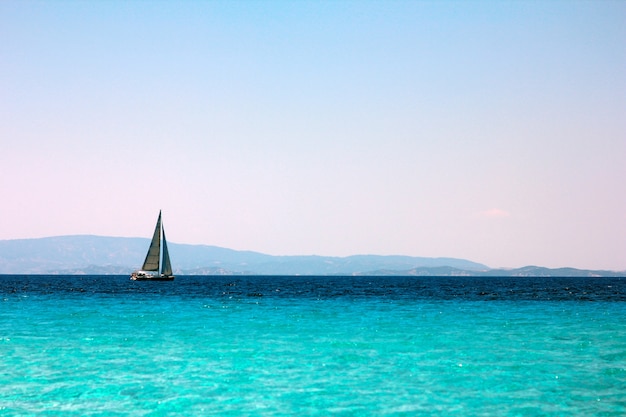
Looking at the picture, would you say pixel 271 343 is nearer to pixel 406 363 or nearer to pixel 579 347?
pixel 406 363

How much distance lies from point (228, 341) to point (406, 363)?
39.6ft

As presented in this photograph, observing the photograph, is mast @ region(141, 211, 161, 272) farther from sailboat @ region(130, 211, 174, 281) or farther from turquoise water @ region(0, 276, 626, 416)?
turquoise water @ region(0, 276, 626, 416)

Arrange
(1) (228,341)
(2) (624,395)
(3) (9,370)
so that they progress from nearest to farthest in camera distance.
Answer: (2) (624,395)
(3) (9,370)
(1) (228,341)

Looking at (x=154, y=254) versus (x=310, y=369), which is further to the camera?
(x=154, y=254)

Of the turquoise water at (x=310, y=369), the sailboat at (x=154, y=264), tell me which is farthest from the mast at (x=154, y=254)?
the turquoise water at (x=310, y=369)

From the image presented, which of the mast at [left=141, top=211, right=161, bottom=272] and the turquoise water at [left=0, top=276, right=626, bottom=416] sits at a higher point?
the mast at [left=141, top=211, right=161, bottom=272]

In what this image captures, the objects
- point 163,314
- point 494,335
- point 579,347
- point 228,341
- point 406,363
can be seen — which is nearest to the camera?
point 406,363

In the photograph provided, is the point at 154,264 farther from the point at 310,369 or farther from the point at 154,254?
the point at 310,369

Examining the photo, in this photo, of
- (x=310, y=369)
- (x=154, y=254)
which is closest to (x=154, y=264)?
(x=154, y=254)

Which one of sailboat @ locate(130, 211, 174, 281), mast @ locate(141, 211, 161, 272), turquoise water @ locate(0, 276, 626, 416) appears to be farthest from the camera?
sailboat @ locate(130, 211, 174, 281)

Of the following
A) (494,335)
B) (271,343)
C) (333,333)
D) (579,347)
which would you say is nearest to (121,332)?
(271,343)

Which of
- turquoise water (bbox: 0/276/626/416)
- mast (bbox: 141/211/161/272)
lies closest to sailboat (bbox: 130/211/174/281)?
mast (bbox: 141/211/161/272)

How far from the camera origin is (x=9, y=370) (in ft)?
88.1

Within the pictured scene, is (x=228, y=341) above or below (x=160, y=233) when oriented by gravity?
below
